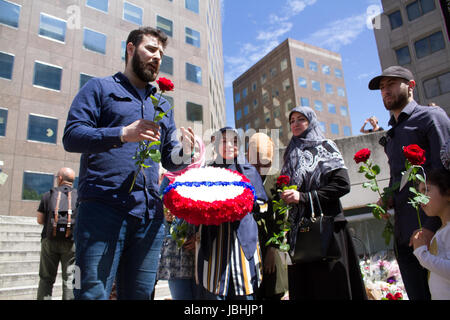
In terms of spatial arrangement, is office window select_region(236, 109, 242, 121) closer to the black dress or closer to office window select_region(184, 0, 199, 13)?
office window select_region(184, 0, 199, 13)

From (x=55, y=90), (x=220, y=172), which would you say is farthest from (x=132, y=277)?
(x=55, y=90)

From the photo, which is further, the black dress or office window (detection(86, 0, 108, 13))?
office window (detection(86, 0, 108, 13))

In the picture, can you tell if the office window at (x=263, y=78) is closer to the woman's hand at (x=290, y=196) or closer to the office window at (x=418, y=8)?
the office window at (x=418, y=8)

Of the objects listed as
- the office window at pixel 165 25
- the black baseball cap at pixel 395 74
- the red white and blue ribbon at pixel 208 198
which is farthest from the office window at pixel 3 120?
the black baseball cap at pixel 395 74

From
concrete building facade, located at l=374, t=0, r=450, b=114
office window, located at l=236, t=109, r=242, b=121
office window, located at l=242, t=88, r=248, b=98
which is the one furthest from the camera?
office window, located at l=236, t=109, r=242, b=121

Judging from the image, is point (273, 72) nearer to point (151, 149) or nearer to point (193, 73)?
point (193, 73)

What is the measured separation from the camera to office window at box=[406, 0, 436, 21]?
83.9 feet

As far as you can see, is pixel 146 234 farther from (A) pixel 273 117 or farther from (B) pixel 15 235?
(A) pixel 273 117

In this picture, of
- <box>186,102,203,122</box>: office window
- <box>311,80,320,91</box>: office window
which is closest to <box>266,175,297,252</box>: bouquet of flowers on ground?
<box>186,102,203,122</box>: office window

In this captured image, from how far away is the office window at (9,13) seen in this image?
650 inches

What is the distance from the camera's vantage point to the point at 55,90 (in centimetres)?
1711

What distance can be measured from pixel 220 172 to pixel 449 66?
27857mm

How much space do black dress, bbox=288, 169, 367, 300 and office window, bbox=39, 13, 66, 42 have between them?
19.2m

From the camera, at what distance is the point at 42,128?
642 inches
